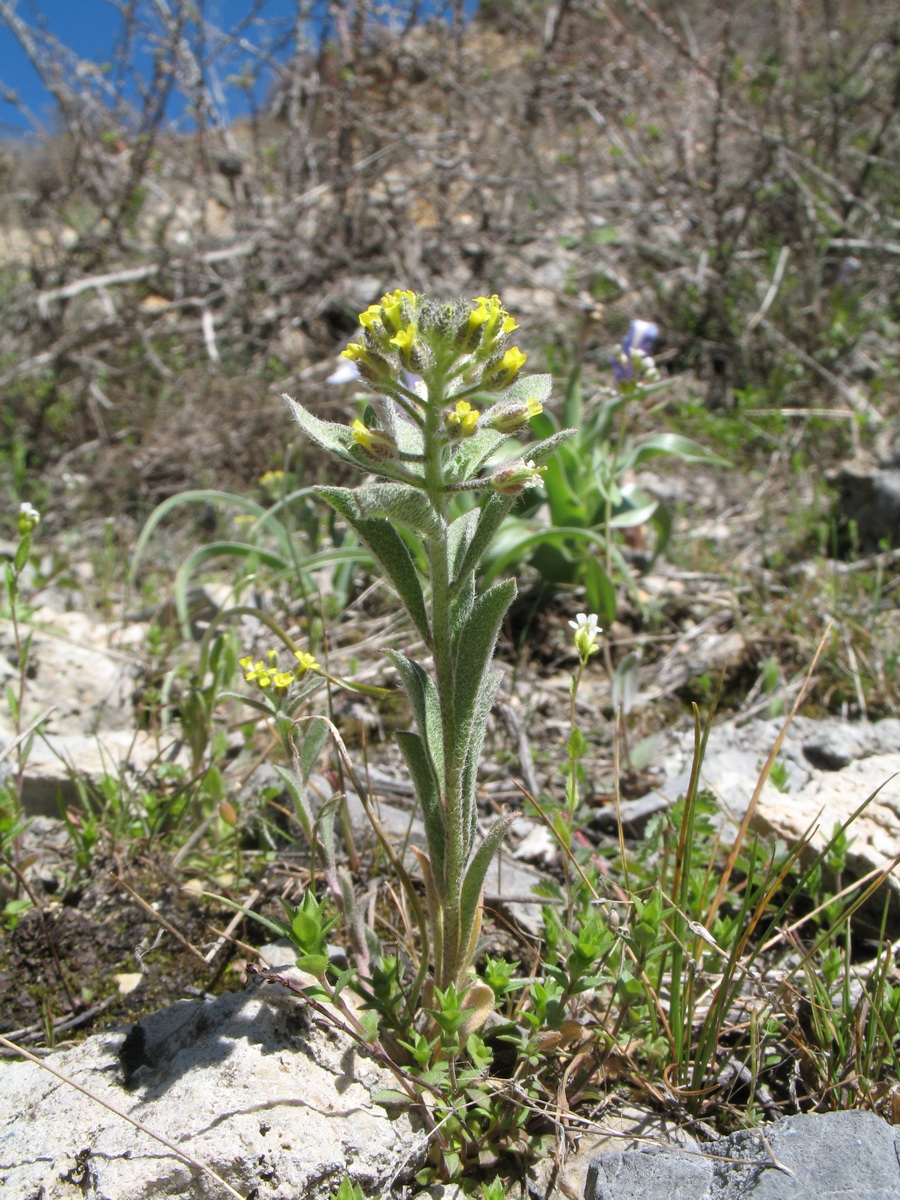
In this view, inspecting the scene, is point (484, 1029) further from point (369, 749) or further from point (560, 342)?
→ point (560, 342)

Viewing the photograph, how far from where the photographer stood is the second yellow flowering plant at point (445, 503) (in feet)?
3.75

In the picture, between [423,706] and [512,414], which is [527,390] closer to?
[512,414]

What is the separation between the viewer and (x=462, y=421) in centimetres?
112

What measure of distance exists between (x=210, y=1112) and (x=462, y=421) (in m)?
1.07

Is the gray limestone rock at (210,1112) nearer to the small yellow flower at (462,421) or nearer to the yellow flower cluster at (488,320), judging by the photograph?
the small yellow flower at (462,421)

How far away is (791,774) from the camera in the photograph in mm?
2156

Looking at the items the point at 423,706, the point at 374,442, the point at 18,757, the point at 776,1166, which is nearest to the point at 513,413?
the point at 374,442

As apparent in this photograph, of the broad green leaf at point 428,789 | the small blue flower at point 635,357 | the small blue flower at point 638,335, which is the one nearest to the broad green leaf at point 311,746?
the broad green leaf at point 428,789

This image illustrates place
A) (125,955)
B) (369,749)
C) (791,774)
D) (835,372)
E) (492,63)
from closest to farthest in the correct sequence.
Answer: (125,955)
(791,774)
(369,749)
(835,372)
(492,63)

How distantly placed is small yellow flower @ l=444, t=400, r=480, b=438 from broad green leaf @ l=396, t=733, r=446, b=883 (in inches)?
18.4

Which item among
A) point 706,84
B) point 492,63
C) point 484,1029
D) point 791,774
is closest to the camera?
point 484,1029

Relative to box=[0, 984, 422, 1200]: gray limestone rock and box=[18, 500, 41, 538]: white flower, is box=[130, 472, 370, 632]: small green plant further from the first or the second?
box=[0, 984, 422, 1200]: gray limestone rock

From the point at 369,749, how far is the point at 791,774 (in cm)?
117

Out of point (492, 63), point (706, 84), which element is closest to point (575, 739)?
point (706, 84)
